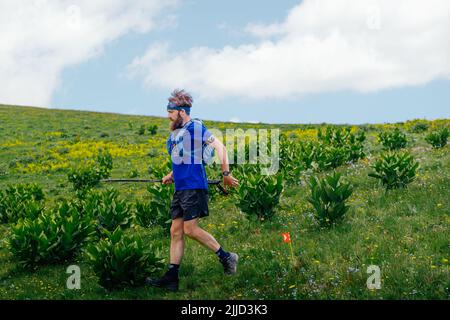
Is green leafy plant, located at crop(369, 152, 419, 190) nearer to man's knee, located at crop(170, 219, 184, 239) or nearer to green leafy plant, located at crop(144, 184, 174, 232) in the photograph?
green leafy plant, located at crop(144, 184, 174, 232)

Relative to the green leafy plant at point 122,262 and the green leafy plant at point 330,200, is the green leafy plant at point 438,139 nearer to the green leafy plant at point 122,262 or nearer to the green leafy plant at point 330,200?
the green leafy plant at point 330,200

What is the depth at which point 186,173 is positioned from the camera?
6.61 meters

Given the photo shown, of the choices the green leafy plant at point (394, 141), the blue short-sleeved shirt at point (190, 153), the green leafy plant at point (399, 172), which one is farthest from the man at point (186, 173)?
the green leafy plant at point (394, 141)

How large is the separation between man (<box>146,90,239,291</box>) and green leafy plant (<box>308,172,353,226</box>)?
9.35 ft

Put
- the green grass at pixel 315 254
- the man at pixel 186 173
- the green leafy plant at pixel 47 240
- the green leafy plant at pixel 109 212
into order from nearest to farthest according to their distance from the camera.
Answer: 1. the green grass at pixel 315 254
2. the man at pixel 186 173
3. the green leafy plant at pixel 47 240
4. the green leafy plant at pixel 109 212

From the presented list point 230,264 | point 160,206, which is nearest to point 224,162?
point 230,264

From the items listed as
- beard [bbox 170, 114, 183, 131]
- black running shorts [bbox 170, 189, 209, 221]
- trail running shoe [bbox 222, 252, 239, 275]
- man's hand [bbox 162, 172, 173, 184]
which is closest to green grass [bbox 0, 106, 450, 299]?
trail running shoe [bbox 222, 252, 239, 275]

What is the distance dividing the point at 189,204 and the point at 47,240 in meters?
3.63

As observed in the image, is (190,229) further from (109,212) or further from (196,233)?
(109,212)

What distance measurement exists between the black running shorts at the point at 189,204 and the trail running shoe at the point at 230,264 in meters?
0.81

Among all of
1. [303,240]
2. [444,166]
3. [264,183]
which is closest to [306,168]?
[444,166]

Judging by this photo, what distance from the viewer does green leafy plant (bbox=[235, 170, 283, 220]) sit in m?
10.2

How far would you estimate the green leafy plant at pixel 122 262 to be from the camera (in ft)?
23.1

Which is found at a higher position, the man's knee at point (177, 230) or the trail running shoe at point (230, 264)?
the man's knee at point (177, 230)
